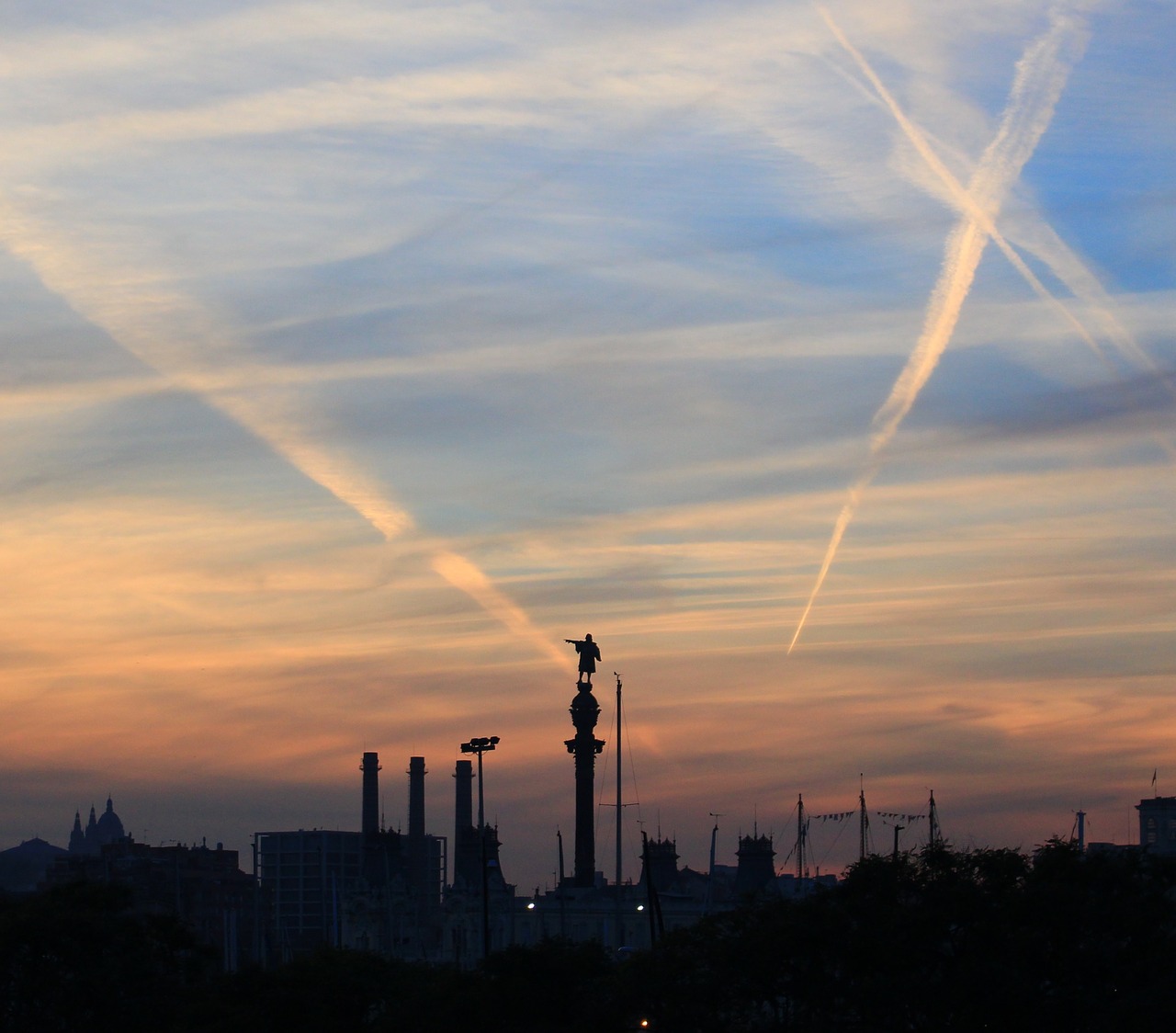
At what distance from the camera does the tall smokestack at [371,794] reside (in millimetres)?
185250

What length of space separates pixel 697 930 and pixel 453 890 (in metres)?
114

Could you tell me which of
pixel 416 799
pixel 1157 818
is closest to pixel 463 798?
pixel 416 799

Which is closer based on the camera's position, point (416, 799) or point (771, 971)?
point (771, 971)

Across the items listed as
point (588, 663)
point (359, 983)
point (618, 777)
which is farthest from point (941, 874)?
point (588, 663)

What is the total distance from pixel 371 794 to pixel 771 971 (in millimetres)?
141881

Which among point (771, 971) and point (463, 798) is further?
point (463, 798)

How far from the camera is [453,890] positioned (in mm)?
164625

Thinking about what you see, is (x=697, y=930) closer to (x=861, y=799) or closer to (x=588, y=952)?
(x=588, y=952)

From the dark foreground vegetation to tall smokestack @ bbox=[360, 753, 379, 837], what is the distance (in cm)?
12509

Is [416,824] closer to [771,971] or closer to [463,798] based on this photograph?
[463,798]

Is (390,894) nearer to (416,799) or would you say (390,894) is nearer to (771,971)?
(416,799)

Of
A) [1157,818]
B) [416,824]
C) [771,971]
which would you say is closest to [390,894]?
[416,824]

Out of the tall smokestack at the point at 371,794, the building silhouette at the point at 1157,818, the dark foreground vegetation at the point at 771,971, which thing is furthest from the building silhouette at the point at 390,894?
the dark foreground vegetation at the point at 771,971

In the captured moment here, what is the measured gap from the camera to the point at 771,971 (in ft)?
164
